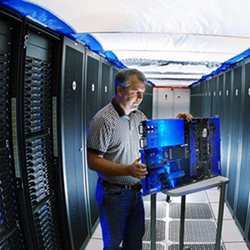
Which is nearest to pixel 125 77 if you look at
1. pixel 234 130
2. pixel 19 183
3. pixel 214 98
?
pixel 19 183

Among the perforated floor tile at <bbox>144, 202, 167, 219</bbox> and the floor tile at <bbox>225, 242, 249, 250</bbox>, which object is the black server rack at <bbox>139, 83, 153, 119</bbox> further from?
the floor tile at <bbox>225, 242, 249, 250</bbox>

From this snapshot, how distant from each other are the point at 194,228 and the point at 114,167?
246 centimetres

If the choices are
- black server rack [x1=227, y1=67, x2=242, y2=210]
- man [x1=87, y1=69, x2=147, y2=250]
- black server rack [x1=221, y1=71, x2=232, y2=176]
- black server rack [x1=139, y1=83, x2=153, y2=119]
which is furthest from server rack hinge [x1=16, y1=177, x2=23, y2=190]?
black server rack [x1=139, y1=83, x2=153, y2=119]

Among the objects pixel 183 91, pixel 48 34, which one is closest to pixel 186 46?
pixel 48 34

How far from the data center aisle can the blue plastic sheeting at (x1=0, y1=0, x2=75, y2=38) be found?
2308 mm

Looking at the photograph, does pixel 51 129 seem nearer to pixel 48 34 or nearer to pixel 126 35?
pixel 48 34

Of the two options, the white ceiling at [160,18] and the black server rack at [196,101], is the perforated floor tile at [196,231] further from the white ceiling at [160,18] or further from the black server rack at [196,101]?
the black server rack at [196,101]

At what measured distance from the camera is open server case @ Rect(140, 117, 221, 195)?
6.35 ft

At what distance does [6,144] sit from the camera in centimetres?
204

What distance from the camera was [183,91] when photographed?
43.1 feet

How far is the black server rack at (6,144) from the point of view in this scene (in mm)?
1984

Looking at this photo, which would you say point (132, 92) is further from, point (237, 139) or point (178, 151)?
point (237, 139)

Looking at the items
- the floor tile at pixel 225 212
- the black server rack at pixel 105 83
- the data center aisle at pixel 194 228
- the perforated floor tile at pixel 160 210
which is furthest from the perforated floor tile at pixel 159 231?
the black server rack at pixel 105 83

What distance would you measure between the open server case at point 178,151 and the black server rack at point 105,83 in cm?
220
